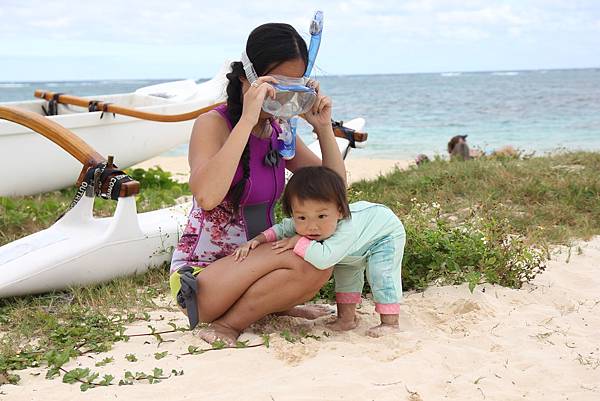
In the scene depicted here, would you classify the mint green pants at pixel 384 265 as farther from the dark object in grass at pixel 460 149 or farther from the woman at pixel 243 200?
the dark object in grass at pixel 460 149

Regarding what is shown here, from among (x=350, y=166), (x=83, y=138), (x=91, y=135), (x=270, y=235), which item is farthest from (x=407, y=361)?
(x=350, y=166)

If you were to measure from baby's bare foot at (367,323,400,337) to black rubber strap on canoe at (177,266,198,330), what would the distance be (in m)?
0.71

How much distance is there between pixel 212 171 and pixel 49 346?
1088mm

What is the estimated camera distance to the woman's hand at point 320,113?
3.04m

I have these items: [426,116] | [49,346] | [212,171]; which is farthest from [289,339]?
[426,116]

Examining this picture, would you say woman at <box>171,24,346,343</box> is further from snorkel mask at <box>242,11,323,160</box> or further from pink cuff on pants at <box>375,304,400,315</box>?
pink cuff on pants at <box>375,304,400,315</box>

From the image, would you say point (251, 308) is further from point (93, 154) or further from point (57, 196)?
point (57, 196)

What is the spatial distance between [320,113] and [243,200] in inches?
18.9

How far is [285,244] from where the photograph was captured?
Result: 287 centimetres

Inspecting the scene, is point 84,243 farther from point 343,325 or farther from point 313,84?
point 313,84

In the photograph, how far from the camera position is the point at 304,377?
8.53 ft

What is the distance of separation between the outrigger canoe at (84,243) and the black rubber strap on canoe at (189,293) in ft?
3.48

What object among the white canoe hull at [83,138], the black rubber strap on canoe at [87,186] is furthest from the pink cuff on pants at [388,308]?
the white canoe hull at [83,138]

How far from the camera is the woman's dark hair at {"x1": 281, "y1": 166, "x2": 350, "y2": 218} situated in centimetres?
281
